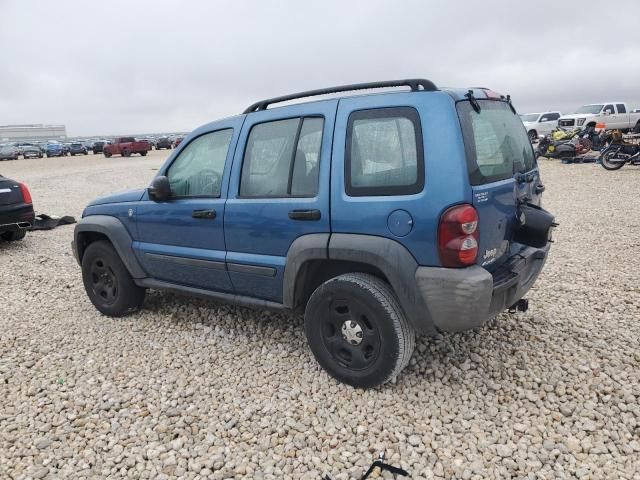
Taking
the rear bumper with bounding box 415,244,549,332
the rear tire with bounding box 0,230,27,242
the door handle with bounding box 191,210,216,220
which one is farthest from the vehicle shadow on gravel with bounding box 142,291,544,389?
the rear tire with bounding box 0,230,27,242

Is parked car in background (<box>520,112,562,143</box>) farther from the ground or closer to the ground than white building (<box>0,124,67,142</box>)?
closer to the ground

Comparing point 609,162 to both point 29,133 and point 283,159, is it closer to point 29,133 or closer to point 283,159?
point 283,159

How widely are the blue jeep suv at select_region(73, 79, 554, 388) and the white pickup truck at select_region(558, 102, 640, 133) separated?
25.1m

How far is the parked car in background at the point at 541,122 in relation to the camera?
26.9m

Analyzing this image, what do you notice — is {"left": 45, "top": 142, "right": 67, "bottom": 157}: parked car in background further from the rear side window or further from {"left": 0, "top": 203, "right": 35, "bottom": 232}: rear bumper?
the rear side window

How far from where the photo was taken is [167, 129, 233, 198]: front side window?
366 cm

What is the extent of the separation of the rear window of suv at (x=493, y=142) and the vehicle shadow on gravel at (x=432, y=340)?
1.31m

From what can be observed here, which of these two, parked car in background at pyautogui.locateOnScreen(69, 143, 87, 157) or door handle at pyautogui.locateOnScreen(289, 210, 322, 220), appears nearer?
door handle at pyautogui.locateOnScreen(289, 210, 322, 220)

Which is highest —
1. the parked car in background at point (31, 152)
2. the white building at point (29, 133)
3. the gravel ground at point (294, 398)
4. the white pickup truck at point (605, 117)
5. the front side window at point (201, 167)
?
the white building at point (29, 133)

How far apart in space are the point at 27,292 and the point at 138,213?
2352 mm

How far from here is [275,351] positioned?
145 inches

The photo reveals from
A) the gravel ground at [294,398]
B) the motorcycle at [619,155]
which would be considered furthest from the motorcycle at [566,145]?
the gravel ground at [294,398]

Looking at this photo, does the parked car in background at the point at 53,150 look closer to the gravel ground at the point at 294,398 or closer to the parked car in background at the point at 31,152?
the parked car in background at the point at 31,152

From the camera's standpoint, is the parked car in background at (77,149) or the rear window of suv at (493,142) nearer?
the rear window of suv at (493,142)
